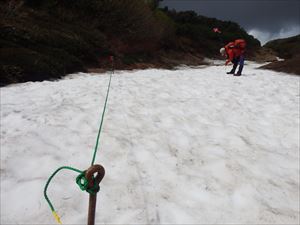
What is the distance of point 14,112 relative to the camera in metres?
5.08

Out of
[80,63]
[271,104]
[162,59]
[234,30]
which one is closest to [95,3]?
[162,59]

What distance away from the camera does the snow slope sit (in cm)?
293

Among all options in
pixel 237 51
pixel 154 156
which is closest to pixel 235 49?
pixel 237 51

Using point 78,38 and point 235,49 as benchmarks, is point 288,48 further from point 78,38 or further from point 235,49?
point 78,38

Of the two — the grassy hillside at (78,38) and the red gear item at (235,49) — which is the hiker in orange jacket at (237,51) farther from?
the grassy hillside at (78,38)

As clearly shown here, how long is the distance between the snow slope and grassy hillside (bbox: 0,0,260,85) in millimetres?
2324

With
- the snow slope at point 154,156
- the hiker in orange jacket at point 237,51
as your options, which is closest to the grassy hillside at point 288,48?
the hiker in orange jacket at point 237,51

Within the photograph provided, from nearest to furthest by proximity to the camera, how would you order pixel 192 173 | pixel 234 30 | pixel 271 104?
1. pixel 192 173
2. pixel 271 104
3. pixel 234 30

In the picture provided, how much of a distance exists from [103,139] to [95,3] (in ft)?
47.4

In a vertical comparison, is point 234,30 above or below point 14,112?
above

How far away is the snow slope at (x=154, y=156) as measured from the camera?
2928mm

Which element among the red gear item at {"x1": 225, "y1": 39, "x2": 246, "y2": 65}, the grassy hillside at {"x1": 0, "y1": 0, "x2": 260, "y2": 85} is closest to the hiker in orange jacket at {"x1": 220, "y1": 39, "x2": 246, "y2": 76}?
the red gear item at {"x1": 225, "y1": 39, "x2": 246, "y2": 65}

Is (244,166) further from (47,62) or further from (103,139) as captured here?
(47,62)

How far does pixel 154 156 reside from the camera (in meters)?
3.99
